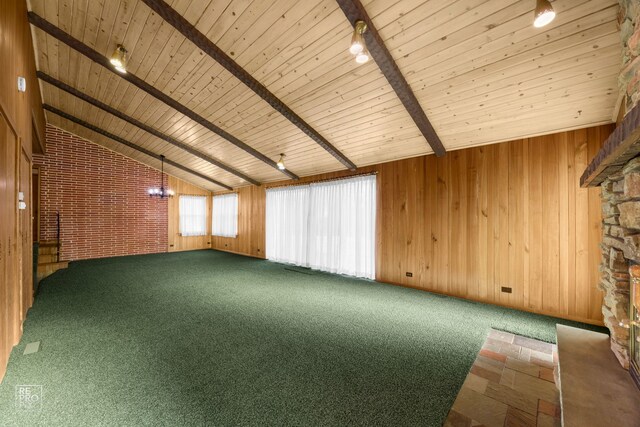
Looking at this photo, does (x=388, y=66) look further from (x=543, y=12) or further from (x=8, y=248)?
(x=8, y=248)

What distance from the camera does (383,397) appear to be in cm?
174

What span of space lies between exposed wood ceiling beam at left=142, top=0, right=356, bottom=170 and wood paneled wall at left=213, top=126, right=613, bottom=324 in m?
1.98

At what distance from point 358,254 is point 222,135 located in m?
3.46

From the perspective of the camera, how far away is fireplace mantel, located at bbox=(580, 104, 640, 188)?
107 cm

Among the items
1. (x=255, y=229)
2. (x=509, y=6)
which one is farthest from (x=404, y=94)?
(x=255, y=229)

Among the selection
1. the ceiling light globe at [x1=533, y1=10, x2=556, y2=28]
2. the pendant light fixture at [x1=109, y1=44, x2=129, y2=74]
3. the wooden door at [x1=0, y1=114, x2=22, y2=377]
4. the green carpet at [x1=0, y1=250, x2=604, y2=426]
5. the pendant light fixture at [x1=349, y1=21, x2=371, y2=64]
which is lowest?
the green carpet at [x1=0, y1=250, x2=604, y2=426]

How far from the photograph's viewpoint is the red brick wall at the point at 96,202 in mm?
6664

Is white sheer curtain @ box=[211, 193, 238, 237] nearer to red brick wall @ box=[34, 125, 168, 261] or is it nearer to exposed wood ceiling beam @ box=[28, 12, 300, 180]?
red brick wall @ box=[34, 125, 168, 261]

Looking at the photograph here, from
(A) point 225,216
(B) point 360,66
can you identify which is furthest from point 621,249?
(A) point 225,216

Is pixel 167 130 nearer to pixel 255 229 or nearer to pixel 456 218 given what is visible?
pixel 255 229

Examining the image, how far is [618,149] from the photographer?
1.25m

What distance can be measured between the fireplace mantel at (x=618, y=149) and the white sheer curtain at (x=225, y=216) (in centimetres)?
821

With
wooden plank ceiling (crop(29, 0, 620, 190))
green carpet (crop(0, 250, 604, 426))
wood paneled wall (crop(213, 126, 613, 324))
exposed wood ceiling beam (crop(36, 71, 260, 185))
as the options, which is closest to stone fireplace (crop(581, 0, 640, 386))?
wooden plank ceiling (crop(29, 0, 620, 190))

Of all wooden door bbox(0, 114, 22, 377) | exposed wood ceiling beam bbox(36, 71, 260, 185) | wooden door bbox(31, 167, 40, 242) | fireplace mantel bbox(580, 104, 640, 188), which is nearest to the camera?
fireplace mantel bbox(580, 104, 640, 188)
